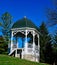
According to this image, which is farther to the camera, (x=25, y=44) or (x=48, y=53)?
(x=48, y=53)

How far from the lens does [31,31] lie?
29469mm

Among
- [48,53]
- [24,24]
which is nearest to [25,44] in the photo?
[24,24]

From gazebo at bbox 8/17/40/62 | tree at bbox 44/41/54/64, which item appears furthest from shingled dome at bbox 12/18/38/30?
tree at bbox 44/41/54/64

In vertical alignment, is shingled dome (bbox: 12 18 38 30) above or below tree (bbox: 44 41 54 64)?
above

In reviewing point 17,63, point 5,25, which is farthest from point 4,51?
point 17,63

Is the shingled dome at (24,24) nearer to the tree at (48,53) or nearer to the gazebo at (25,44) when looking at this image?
the gazebo at (25,44)

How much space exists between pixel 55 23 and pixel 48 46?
427 inches

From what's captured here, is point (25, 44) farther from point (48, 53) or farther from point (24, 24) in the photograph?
point (48, 53)

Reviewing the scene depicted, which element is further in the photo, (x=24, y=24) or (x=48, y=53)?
(x=48, y=53)

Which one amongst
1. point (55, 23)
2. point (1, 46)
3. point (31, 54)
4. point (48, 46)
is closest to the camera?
point (55, 23)

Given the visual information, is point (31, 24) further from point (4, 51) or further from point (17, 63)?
point (17, 63)

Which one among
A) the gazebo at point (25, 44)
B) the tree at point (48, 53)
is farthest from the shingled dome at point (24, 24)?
the tree at point (48, 53)

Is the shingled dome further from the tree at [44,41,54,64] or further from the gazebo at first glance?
the tree at [44,41,54,64]

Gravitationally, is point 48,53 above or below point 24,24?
below
